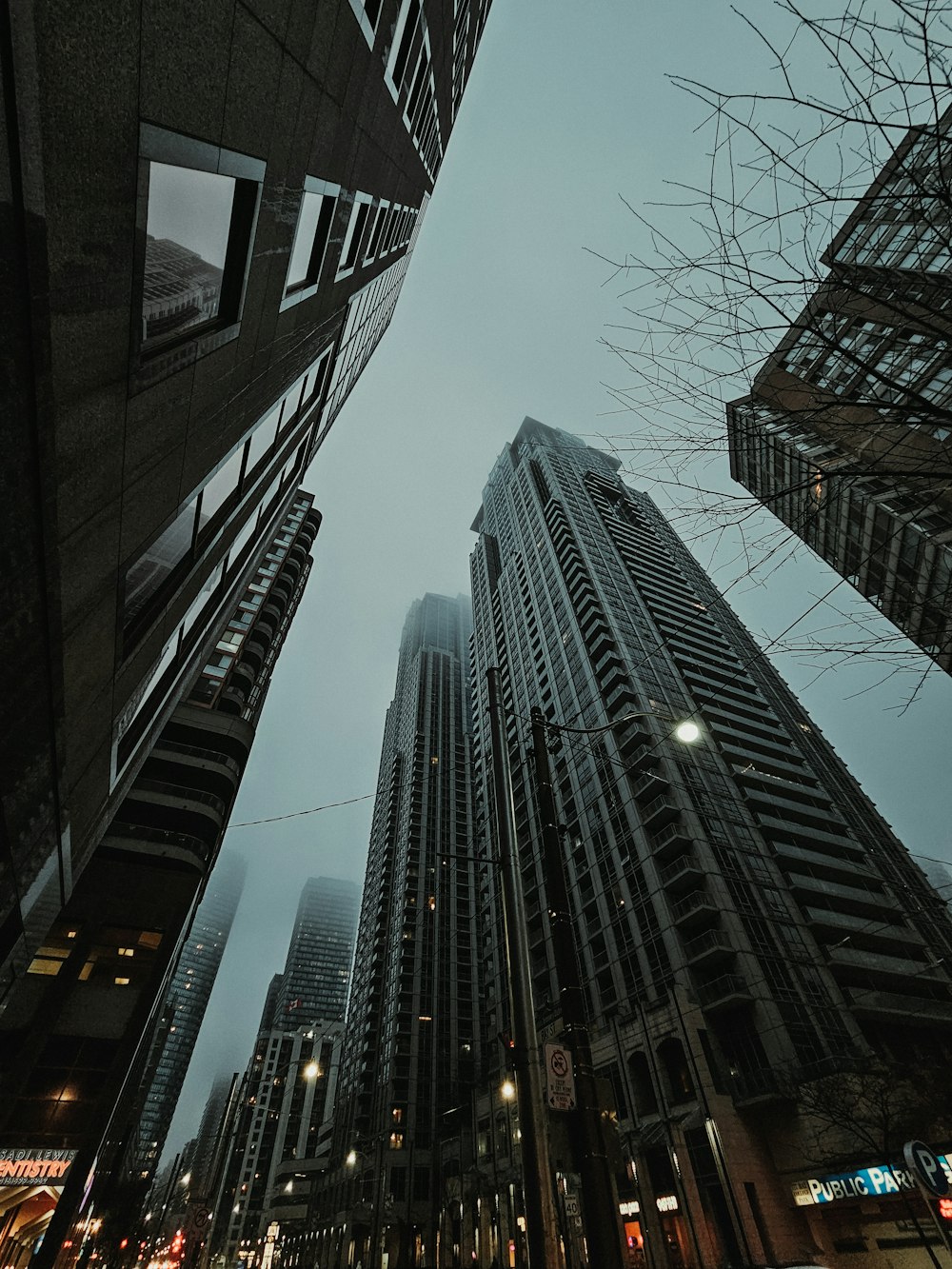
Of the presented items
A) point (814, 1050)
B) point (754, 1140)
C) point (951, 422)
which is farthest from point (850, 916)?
point (951, 422)

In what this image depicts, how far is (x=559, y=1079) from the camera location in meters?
5.69

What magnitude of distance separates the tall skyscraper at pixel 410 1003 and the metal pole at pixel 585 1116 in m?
34.7

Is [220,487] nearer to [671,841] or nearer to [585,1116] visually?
[585,1116]


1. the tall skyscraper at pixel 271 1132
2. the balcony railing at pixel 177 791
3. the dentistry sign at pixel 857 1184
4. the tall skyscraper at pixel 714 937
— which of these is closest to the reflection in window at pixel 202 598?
the tall skyscraper at pixel 714 937

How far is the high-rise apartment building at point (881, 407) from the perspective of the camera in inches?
158

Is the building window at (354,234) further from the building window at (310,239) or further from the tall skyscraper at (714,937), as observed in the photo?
the tall skyscraper at (714,937)

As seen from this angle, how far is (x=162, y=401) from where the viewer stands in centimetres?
598

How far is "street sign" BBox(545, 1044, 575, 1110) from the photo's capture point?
5.46m

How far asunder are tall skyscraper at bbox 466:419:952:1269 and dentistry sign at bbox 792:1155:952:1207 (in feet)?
0.56

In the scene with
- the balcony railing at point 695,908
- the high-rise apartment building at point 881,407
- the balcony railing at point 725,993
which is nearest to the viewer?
the high-rise apartment building at point 881,407

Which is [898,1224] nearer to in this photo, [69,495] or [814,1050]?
[814,1050]

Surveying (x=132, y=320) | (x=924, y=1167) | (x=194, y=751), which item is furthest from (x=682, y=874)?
(x=132, y=320)

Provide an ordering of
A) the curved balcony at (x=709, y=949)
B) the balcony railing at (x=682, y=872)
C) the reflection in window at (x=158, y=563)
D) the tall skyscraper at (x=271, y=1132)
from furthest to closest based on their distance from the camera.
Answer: the tall skyscraper at (x=271, y=1132)
the balcony railing at (x=682, y=872)
the curved balcony at (x=709, y=949)
the reflection in window at (x=158, y=563)

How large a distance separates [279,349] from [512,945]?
10.4 meters
